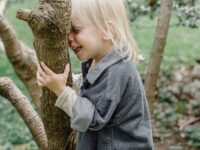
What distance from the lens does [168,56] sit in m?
8.41

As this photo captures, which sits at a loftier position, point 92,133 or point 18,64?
point 92,133

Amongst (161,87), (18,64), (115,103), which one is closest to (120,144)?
(115,103)

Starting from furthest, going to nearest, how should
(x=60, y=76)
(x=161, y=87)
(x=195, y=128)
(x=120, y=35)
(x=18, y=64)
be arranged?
(x=161, y=87) → (x=195, y=128) → (x=18, y=64) → (x=120, y=35) → (x=60, y=76)

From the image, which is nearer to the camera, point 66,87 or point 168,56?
point 66,87

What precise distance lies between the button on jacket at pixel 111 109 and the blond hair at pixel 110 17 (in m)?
0.04

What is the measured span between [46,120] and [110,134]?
0.76ft

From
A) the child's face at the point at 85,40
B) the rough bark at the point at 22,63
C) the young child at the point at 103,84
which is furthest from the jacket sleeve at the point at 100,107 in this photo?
the rough bark at the point at 22,63

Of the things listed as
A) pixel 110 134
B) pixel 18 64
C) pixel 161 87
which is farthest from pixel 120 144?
pixel 161 87

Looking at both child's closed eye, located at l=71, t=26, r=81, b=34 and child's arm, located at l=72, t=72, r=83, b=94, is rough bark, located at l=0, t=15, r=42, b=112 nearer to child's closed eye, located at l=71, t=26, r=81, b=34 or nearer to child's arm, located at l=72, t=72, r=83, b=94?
child's arm, located at l=72, t=72, r=83, b=94

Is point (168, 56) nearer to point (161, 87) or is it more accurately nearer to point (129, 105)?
point (161, 87)

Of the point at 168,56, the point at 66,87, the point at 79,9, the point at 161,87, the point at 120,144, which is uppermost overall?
the point at 79,9

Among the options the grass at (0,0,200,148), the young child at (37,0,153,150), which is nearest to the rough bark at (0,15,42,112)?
the young child at (37,0,153,150)

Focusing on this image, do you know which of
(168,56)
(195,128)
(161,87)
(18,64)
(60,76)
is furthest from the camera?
(168,56)

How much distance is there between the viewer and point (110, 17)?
1707 mm
